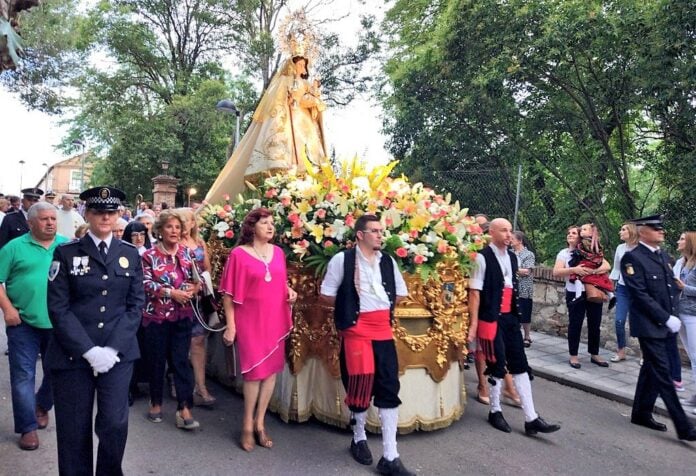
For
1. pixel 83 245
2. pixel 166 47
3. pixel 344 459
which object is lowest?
pixel 344 459

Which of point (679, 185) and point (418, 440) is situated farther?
point (679, 185)

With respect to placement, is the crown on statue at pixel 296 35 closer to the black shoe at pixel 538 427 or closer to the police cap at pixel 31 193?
the black shoe at pixel 538 427

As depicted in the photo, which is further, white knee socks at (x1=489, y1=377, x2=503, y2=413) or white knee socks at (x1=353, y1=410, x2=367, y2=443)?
white knee socks at (x1=489, y1=377, x2=503, y2=413)

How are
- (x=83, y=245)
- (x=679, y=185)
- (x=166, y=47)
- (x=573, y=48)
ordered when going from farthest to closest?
(x=166, y=47), (x=573, y=48), (x=679, y=185), (x=83, y=245)

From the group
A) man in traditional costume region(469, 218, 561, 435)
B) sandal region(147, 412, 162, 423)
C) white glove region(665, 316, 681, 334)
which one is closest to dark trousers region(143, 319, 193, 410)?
sandal region(147, 412, 162, 423)

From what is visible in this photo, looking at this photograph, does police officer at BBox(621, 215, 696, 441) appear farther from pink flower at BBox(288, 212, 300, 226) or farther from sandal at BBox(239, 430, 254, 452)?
sandal at BBox(239, 430, 254, 452)

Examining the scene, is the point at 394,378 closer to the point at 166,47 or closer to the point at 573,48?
the point at 573,48

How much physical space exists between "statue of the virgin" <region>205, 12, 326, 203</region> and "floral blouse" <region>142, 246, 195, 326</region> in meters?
1.72

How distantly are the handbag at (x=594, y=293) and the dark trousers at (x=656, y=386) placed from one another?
207 cm

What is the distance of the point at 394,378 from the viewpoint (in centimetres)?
395

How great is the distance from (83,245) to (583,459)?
3962 millimetres

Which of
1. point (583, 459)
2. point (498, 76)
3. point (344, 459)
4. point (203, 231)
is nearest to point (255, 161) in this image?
point (203, 231)

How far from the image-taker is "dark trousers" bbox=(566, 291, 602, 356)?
7.16 metres

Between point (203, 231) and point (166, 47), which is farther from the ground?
point (166, 47)
